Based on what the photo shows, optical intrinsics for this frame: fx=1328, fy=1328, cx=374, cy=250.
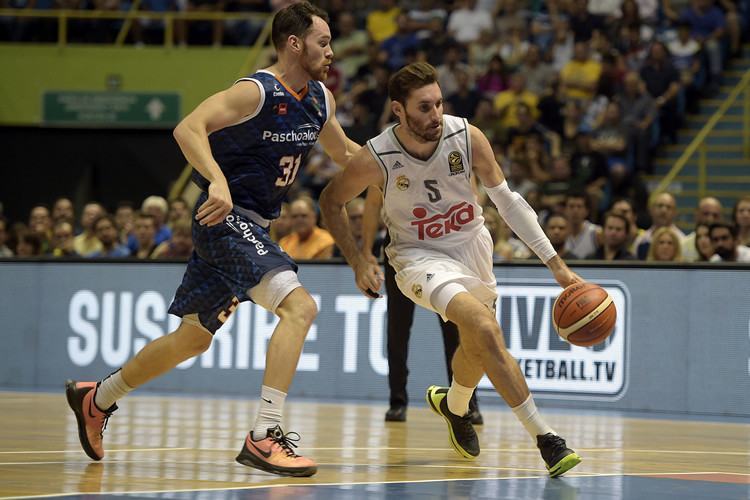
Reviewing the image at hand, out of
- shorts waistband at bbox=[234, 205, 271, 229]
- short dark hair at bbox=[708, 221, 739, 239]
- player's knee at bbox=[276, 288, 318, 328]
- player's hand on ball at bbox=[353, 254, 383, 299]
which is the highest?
short dark hair at bbox=[708, 221, 739, 239]

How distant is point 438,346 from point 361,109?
20.8 feet

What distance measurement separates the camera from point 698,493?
5.58 metres

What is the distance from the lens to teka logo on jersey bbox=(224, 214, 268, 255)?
6258 mm

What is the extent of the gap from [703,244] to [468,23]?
8.12 metres

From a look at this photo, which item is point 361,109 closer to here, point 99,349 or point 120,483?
point 99,349

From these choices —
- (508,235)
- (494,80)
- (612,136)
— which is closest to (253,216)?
(508,235)

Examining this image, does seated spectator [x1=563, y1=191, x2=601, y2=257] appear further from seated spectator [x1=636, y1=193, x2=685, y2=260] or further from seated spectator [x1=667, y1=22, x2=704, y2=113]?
seated spectator [x1=667, y1=22, x2=704, y2=113]

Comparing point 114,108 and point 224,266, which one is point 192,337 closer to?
point 224,266

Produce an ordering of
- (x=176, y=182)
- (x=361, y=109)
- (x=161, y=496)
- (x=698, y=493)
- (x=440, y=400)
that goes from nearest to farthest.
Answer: (x=161, y=496), (x=698, y=493), (x=440, y=400), (x=361, y=109), (x=176, y=182)

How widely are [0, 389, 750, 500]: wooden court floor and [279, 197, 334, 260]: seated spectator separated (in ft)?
6.65

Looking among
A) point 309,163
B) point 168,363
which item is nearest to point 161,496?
point 168,363

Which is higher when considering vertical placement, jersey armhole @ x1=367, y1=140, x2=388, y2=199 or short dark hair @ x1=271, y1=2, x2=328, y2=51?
short dark hair @ x1=271, y1=2, x2=328, y2=51

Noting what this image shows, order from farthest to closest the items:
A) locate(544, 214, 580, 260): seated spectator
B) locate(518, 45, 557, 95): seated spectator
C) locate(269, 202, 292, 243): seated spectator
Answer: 1. locate(518, 45, 557, 95): seated spectator
2. locate(269, 202, 292, 243): seated spectator
3. locate(544, 214, 580, 260): seated spectator

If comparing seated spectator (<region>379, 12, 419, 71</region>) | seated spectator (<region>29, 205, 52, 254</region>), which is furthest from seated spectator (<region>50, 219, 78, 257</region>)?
seated spectator (<region>379, 12, 419, 71</region>)
